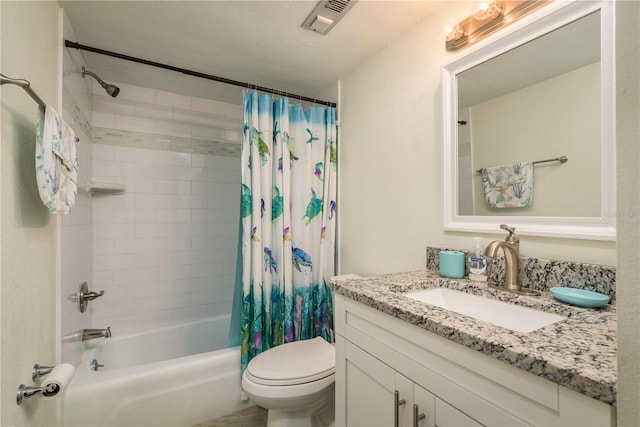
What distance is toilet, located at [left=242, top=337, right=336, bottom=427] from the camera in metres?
1.33

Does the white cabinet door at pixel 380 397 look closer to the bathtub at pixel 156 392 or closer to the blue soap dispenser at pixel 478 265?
the blue soap dispenser at pixel 478 265

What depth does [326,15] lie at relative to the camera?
4.57ft

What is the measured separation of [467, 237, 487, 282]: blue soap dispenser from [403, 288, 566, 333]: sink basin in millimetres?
125

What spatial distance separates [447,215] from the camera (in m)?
1.34

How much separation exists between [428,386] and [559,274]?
2.02 ft

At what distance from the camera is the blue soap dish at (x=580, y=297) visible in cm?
81

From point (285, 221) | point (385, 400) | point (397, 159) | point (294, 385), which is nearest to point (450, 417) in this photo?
point (385, 400)

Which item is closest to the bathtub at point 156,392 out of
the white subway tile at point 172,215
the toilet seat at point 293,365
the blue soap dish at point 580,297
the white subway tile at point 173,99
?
the toilet seat at point 293,365

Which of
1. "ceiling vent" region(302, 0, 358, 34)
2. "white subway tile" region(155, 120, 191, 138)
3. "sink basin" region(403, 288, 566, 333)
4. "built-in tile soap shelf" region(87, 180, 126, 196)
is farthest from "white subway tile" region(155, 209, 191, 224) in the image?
"sink basin" region(403, 288, 566, 333)

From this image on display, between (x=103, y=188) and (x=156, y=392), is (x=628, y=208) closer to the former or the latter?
(x=156, y=392)

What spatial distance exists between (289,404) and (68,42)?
2.06 metres

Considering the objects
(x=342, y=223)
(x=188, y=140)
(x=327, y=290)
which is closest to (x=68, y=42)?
(x=188, y=140)

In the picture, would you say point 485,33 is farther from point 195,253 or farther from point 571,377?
point 195,253

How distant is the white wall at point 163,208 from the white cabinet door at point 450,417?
7.14ft
